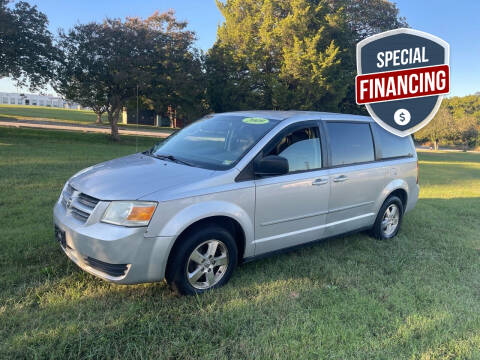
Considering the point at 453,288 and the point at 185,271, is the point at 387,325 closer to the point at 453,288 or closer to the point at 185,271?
the point at 453,288

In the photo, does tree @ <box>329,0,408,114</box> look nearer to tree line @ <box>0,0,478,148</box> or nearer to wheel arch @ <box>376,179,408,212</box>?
tree line @ <box>0,0,478,148</box>

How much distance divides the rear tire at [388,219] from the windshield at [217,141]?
226 cm

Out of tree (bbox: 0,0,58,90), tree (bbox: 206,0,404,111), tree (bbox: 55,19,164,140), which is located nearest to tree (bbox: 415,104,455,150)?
tree (bbox: 206,0,404,111)

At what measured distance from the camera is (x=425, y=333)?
2.95 metres

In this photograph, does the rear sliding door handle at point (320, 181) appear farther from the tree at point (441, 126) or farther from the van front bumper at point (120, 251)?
the tree at point (441, 126)

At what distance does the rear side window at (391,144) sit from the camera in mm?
5012

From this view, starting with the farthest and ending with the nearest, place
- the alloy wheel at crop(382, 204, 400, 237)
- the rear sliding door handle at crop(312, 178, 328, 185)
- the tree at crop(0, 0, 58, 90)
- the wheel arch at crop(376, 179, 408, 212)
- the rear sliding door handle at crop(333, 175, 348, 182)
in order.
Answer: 1. the tree at crop(0, 0, 58, 90)
2. the alloy wheel at crop(382, 204, 400, 237)
3. the wheel arch at crop(376, 179, 408, 212)
4. the rear sliding door handle at crop(333, 175, 348, 182)
5. the rear sliding door handle at crop(312, 178, 328, 185)

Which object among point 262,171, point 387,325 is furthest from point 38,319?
point 387,325

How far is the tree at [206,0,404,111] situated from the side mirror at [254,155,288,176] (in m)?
21.4

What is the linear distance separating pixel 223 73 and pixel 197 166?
2316 centimetres

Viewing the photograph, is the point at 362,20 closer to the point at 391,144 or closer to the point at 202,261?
the point at 391,144

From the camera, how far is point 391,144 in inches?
204

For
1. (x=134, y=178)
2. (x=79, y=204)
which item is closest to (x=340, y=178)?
(x=134, y=178)

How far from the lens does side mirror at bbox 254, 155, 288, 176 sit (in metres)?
3.41
